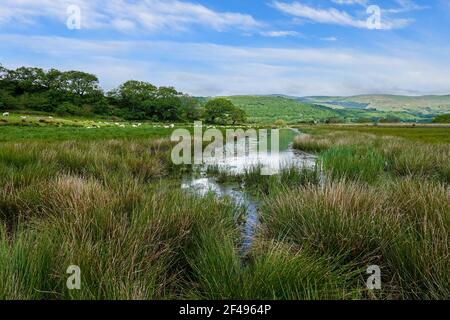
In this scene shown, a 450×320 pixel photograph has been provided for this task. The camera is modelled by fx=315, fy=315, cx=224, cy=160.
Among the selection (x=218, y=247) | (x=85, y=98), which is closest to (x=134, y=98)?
(x=85, y=98)

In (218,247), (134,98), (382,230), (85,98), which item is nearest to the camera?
(218,247)

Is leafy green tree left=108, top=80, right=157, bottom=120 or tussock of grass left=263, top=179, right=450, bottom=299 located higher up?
leafy green tree left=108, top=80, right=157, bottom=120

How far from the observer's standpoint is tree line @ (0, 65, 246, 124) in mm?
85938

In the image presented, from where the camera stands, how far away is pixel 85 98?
99000 mm

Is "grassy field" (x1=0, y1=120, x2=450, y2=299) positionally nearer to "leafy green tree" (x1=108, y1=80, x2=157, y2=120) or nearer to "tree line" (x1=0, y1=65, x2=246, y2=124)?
"tree line" (x1=0, y1=65, x2=246, y2=124)

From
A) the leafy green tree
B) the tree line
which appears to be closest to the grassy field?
the tree line

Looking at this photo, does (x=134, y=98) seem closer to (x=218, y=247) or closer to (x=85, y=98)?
(x=85, y=98)

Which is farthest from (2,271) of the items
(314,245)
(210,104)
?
(210,104)

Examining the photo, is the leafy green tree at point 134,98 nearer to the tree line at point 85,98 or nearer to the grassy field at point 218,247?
the tree line at point 85,98

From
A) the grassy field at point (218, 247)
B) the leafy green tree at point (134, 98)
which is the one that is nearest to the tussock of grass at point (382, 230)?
the grassy field at point (218, 247)

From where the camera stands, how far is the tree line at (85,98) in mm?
85938

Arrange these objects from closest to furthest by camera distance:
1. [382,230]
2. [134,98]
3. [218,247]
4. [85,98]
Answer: [218,247], [382,230], [85,98], [134,98]

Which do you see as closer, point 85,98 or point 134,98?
point 85,98

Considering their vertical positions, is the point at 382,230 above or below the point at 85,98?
below
